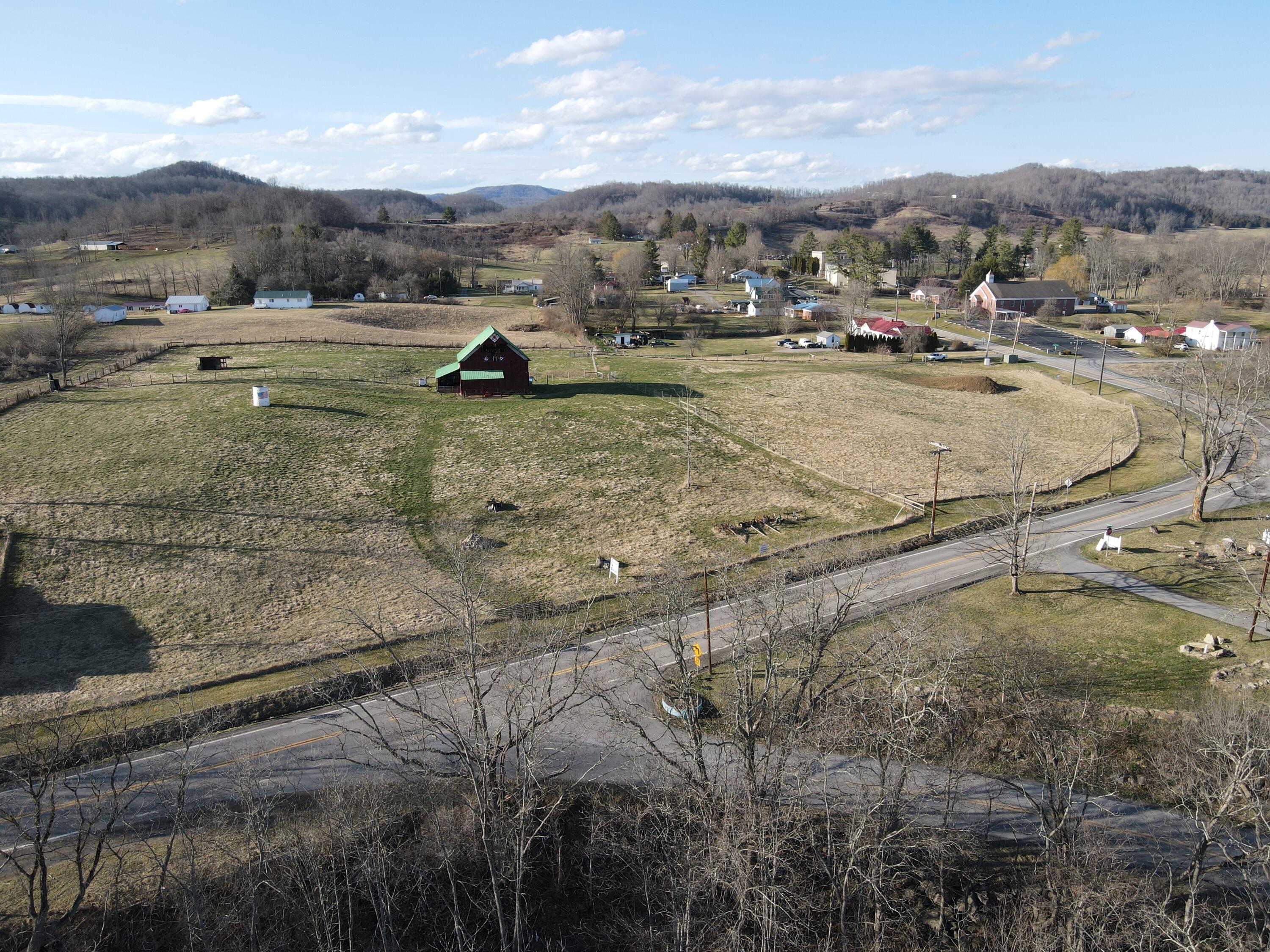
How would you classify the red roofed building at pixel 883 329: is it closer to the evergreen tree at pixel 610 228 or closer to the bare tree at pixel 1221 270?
the bare tree at pixel 1221 270

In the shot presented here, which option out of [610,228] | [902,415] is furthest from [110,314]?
[610,228]

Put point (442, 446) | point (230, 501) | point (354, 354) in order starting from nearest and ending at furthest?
1. point (230, 501)
2. point (442, 446)
3. point (354, 354)

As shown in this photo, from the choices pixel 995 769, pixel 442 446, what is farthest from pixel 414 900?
pixel 442 446

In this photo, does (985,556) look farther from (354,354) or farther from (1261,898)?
Answer: (354,354)

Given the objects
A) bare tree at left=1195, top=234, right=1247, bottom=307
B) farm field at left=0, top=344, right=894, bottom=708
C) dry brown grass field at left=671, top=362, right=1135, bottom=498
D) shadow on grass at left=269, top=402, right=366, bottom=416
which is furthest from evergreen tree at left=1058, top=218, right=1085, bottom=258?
shadow on grass at left=269, top=402, right=366, bottom=416

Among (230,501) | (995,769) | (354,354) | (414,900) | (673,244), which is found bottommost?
(414,900)

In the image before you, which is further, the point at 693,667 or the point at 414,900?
the point at 693,667

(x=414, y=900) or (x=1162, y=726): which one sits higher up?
(x=1162, y=726)

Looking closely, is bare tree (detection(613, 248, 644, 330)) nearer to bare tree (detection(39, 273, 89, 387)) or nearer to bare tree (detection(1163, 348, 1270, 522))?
bare tree (detection(39, 273, 89, 387))

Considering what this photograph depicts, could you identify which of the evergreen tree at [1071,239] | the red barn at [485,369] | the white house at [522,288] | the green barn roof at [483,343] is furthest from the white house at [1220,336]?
the white house at [522,288]
